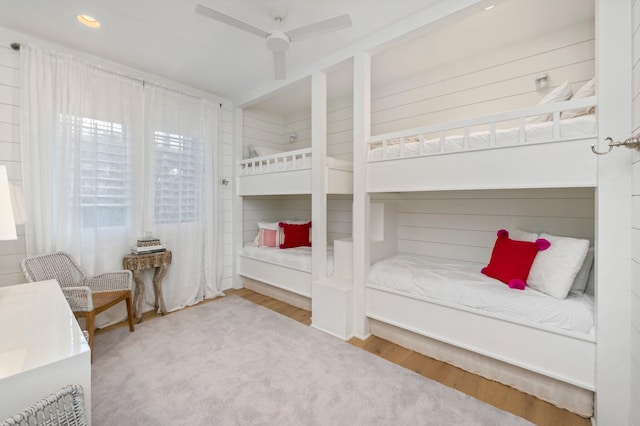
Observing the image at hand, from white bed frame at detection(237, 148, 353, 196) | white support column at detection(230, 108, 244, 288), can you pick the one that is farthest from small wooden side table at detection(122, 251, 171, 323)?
white bed frame at detection(237, 148, 353, 196)

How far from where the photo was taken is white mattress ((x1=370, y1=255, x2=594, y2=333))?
65.0 inches

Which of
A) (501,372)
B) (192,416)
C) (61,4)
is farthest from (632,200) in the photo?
(61,4)

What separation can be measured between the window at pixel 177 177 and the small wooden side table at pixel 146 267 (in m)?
0.45

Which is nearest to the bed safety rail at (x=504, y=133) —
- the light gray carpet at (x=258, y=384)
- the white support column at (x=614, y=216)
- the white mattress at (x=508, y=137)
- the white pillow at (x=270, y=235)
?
the white mattress at (x=508, y=137)

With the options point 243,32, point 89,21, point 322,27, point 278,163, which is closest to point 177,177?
point 278,163

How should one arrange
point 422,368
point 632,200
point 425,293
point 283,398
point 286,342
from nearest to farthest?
1. point 632,200
2. point 283,398
3. point 422,368
4. point 425,293
5. point 286,342

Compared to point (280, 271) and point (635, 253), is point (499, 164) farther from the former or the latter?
point (280, 271)

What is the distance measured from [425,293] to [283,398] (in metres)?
1.28

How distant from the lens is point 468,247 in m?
2.79

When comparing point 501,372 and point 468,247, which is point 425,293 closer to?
point 501,372

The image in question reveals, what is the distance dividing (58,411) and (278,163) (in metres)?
2.80

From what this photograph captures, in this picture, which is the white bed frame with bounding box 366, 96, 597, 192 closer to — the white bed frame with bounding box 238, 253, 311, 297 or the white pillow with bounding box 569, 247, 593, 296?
the white pillow with bounding box 569, 247, 593, 296

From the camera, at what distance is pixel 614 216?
1451 mm

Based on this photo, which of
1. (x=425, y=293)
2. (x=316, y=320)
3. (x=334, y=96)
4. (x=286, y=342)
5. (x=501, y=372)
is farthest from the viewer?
(x=334, y=96)
